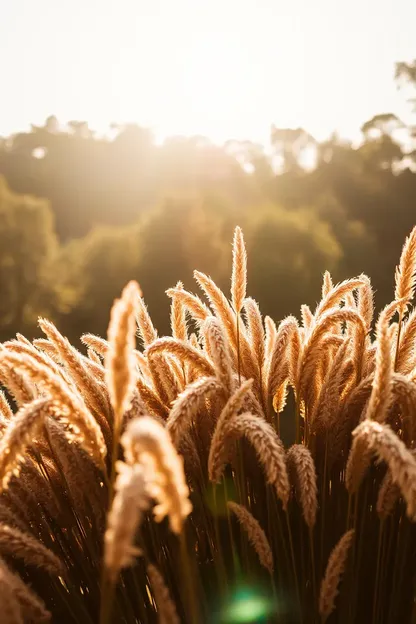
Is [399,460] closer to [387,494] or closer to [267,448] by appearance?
[267,448]

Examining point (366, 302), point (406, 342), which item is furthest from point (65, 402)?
point (366, 302)

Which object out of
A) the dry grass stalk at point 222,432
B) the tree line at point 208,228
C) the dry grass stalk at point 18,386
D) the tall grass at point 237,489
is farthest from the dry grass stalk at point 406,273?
the tree line at point 208,228

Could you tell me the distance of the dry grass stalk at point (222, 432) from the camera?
1251 mm

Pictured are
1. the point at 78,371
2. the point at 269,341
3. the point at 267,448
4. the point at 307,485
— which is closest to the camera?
the point at 267,448

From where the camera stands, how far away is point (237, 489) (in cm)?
165

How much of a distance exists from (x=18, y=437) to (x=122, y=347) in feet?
1.07

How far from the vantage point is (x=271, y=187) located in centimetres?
3206

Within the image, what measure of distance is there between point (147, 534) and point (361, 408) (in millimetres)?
675

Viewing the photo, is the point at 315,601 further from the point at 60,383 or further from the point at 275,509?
the point at 60,383

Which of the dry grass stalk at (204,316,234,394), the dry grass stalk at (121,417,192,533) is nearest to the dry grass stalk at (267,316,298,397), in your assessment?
the dry grass stalk at (204,316,234,394)

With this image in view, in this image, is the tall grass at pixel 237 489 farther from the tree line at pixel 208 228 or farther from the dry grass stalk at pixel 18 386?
the tree line at pixel 208 228

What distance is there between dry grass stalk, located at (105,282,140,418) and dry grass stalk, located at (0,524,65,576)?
535mm

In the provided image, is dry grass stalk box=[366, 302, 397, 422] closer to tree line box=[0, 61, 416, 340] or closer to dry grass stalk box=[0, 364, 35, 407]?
dry grass stalk box=[0, 364, 35, 407]

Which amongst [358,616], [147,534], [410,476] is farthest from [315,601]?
[410,476]
